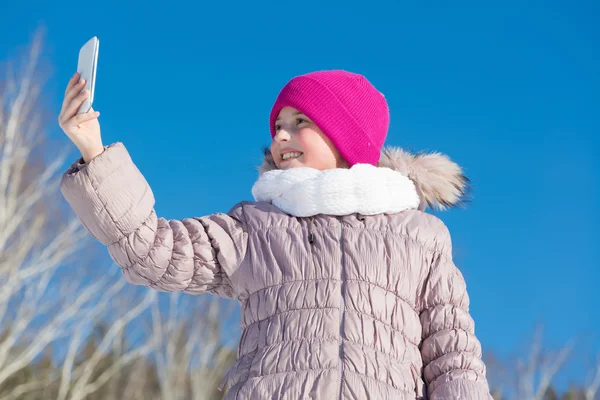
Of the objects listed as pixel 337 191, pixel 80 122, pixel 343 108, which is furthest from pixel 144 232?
pixel 343 108

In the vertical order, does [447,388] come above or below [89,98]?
below

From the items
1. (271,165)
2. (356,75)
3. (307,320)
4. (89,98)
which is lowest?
(307,320)

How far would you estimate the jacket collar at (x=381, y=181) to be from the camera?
8.05 feet

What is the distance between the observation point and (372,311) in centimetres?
232

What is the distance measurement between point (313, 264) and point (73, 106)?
838 millimetres

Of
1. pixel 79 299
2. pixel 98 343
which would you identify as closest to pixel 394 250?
pixel 79 299

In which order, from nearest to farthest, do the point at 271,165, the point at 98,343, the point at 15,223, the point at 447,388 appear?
the point at 447,388 < the point at 271,165 < the point at 15,223 < the point at 98,343

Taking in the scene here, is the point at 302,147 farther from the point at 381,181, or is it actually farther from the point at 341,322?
the point at 341,322

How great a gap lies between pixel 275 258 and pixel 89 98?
733 millimetres

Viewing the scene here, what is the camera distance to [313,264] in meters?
2.37

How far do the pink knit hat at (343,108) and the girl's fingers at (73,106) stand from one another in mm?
825

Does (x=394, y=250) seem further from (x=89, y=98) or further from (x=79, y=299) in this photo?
(x=79, y=299)

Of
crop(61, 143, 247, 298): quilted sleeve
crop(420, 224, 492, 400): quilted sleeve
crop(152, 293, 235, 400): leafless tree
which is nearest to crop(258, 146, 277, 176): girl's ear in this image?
Answer: crop(61, 143, 247, 298): quilted sleeve

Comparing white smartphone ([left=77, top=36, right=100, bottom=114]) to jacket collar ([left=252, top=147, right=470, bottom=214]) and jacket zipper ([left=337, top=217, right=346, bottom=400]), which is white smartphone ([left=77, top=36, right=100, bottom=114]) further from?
jacket zipper ([left=337, top=217, right=346, bottom=400])
